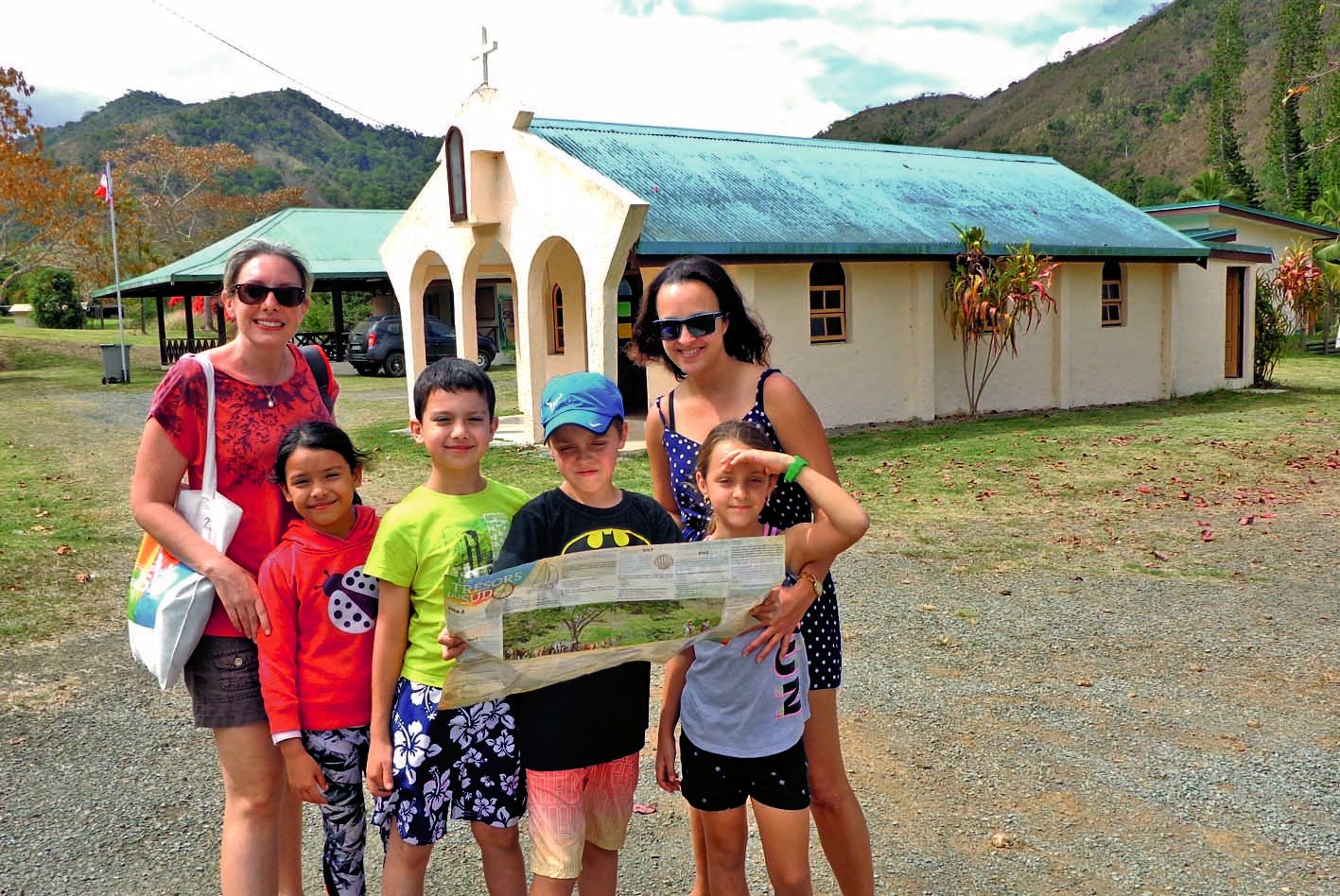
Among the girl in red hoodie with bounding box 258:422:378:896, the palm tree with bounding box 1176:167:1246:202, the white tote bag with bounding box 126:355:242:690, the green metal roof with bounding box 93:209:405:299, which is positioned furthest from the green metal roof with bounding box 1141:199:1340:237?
the white tote bag with bounding box 126:355:242:690

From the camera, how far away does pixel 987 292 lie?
16375 millimetres

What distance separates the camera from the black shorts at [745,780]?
8.64ft

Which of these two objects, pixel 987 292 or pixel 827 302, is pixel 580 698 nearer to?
pixel 827 302

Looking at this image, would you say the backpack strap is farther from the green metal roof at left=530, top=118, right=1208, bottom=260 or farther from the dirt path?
the green metal roof at left=530, top=118, right=1208, bottom=260

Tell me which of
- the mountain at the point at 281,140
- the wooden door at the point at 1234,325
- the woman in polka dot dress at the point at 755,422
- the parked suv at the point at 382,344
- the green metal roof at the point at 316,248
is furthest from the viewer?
the mountain at the point at 281,140

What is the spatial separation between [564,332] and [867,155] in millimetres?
6426

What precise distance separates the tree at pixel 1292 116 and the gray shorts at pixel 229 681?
2312 inches

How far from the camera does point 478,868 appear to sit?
358cm

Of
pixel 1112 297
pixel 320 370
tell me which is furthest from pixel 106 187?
pixel 320 370

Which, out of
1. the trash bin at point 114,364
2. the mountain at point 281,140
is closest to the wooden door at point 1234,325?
the trash bin at point 114,364

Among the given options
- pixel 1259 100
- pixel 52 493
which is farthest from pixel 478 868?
pixel 1259 100

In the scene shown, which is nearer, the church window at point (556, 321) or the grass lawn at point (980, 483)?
the grass lawn at point (980, 483)

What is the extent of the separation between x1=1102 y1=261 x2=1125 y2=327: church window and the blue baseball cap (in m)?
18.4

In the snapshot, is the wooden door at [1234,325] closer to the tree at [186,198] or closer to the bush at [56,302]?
the tree at [186,198]
